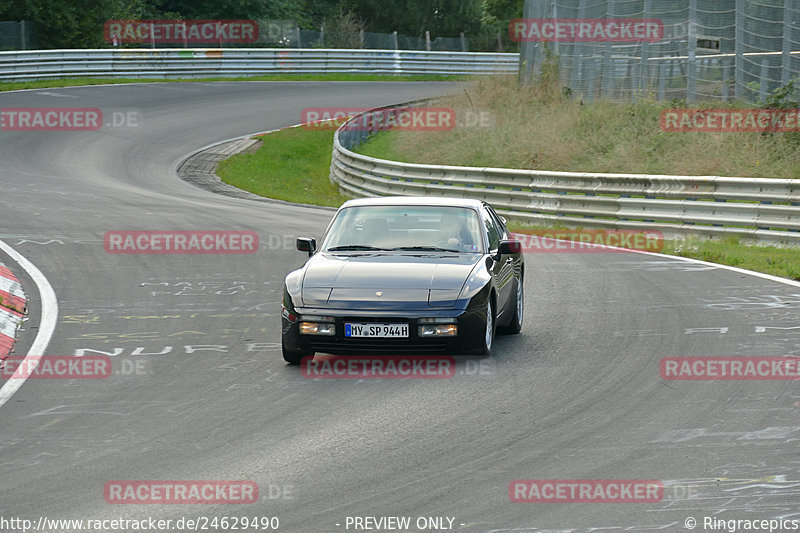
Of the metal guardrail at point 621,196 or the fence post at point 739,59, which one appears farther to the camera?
the fence post at point 739,59

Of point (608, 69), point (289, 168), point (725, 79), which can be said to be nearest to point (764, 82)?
point (725, 79)

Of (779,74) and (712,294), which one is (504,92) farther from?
(712,294)

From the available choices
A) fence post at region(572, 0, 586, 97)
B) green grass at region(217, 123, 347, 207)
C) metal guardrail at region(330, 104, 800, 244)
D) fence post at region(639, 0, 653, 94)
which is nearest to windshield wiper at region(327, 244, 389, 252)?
metal guardrail at region(330, 104, 800, 244)

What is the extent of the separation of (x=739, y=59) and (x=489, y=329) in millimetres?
17781

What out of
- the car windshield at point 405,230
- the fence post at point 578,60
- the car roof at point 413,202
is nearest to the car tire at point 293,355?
the car windshield at point 405,230

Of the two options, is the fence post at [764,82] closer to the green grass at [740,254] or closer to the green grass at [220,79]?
the green grass at [740,254]

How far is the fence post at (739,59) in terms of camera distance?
82.8ft

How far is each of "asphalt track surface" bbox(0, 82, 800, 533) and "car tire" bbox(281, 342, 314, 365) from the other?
0.18 metres

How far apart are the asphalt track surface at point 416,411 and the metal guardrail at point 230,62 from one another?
28.4 meters

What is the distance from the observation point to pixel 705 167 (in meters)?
23.1

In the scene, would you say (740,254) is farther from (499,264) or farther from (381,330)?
(381,330)

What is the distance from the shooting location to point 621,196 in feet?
68.4

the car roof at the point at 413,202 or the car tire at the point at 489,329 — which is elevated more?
the car roof at the point at 413,202

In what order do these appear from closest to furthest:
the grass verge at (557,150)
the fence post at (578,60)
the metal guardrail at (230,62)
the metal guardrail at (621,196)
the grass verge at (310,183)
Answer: the grass verge at (310,183), the metal guardrail at (621,196), the grass verge at (557,150), the fence post at (578,60), the metal guardrail at (230,62)
